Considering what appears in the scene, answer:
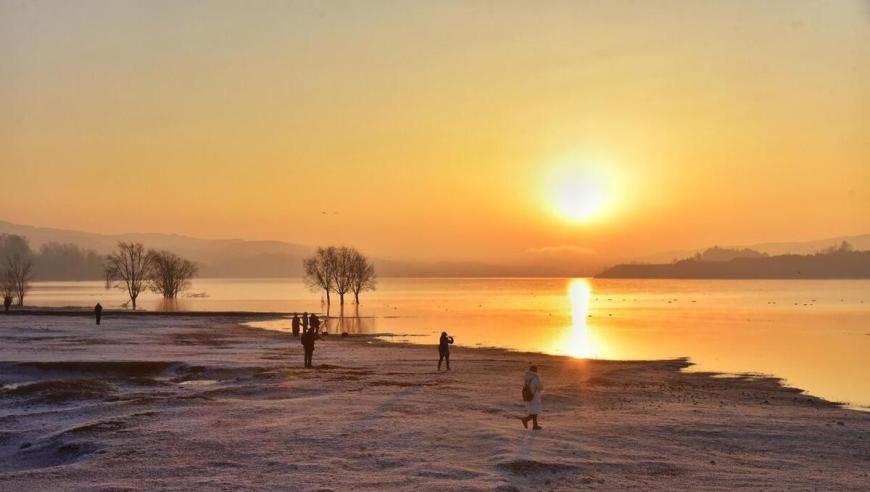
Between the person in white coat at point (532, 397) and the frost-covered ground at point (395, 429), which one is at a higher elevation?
the person in white coat at point (532, 397)

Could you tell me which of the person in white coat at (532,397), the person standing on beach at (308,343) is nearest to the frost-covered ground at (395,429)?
the person in white coat at (532,397)

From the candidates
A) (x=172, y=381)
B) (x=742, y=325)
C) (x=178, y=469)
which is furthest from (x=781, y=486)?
(x=742, y=325)

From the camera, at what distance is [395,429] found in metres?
24.1

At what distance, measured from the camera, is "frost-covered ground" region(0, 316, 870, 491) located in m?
19.1

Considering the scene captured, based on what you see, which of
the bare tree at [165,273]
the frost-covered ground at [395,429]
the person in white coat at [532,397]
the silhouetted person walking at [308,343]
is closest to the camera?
the frost-covered ground at [395,429]

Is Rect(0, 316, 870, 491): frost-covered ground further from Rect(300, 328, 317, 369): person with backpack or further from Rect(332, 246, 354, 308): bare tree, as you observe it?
Rect(332, 246, 354, 308): bare tree

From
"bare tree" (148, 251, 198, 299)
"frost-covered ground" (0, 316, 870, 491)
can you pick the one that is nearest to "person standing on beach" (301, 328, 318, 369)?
"frost-covered ground" (0, 316, 870, 491)

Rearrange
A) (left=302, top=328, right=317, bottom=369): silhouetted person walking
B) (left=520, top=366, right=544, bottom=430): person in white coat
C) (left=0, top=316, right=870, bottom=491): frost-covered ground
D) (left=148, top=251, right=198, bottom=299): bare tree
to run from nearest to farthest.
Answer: (left=0, top=316, right=870, bottom=491): frost-covered ground
(left=520, top=366, right=544, bottom=430): person in white coat
(left=302, top=328, right=317, bottom=369): silhouetted person walking
(left=148, top=251, right=198, bottom=299): bare tree

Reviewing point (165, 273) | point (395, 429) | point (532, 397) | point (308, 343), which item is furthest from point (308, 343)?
point (165, 273)

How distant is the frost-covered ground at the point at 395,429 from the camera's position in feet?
62.8

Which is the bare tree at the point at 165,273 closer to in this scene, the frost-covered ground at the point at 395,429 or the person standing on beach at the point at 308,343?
the frost-covered ground at the point at 395,429

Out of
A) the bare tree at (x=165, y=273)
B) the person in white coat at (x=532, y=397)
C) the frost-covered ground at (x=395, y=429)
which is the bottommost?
the frost-covered ground at (x=395, y=429)

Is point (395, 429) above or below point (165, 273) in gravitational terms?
below

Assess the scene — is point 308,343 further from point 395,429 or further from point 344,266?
point 344,266
